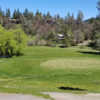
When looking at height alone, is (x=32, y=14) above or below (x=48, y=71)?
above

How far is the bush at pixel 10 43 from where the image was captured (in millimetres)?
51719

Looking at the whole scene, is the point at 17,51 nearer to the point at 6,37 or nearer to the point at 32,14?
the point at 6,37

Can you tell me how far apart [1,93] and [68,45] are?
8320cm

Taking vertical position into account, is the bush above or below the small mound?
above

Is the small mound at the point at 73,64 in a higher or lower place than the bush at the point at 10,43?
lower

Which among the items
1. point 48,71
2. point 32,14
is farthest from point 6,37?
point 32,14

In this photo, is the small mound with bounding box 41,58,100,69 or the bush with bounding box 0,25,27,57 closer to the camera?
the small mound with bounding box 41,58,100,69

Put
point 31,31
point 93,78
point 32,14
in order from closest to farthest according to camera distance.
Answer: point 93,78 → point 31,31 → point 32,14

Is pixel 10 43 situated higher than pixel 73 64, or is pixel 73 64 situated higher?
pixel 10 43

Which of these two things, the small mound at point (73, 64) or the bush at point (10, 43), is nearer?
the small mound at point (73, 64)

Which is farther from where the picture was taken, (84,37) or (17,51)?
(84,37)

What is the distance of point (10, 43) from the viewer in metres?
51.6

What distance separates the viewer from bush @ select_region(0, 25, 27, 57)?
170 feet

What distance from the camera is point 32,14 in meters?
192
